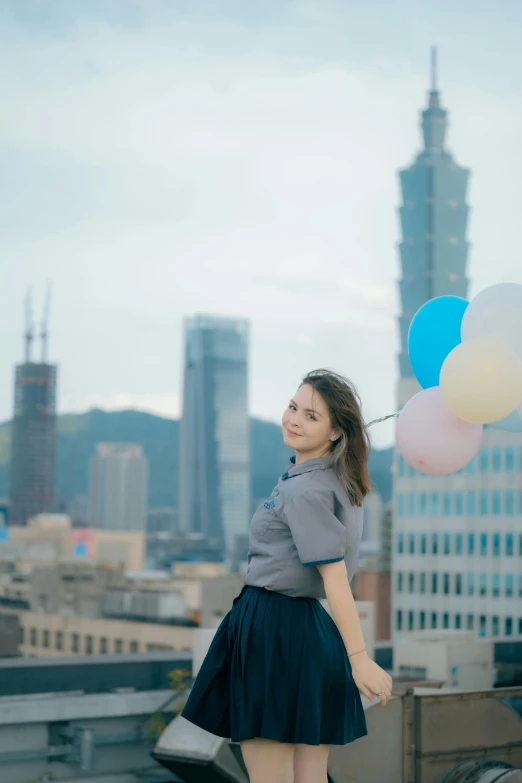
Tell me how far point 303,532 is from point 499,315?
2148 mm

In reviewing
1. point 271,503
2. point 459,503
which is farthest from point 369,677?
point 459,503

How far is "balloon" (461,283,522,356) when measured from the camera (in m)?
5.67

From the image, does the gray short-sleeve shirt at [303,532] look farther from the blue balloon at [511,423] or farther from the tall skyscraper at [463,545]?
the tall skyscraper at [463,545]

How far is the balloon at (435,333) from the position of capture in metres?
6.03

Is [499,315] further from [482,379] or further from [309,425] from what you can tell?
[309,425]

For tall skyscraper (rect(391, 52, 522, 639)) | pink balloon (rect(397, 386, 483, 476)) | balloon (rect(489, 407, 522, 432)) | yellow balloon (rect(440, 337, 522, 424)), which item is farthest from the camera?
tall skyscraper (rect(391, 52, 522, 639))

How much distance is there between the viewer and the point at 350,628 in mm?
3980

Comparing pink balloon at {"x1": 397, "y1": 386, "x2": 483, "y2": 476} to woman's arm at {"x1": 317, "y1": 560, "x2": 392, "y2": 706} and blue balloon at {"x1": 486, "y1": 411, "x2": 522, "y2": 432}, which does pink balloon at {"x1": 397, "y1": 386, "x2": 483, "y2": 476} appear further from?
woman's arm at {"x1": 317, "y1": 560, "x2": 392, "y2": 706}

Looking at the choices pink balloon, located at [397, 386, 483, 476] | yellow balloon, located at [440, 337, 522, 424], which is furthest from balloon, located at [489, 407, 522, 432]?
yellow balloon, located at [440, 337, 522, 424]

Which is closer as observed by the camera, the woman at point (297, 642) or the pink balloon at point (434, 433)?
the woman at point (297, 642)

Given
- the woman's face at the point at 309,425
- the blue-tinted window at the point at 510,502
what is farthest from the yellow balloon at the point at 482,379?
the blue-tinted window at the point at 510,502

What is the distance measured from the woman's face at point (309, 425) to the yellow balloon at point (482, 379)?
4.06ft

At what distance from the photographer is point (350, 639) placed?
399 cm

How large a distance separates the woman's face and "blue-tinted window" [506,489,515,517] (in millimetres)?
82331
